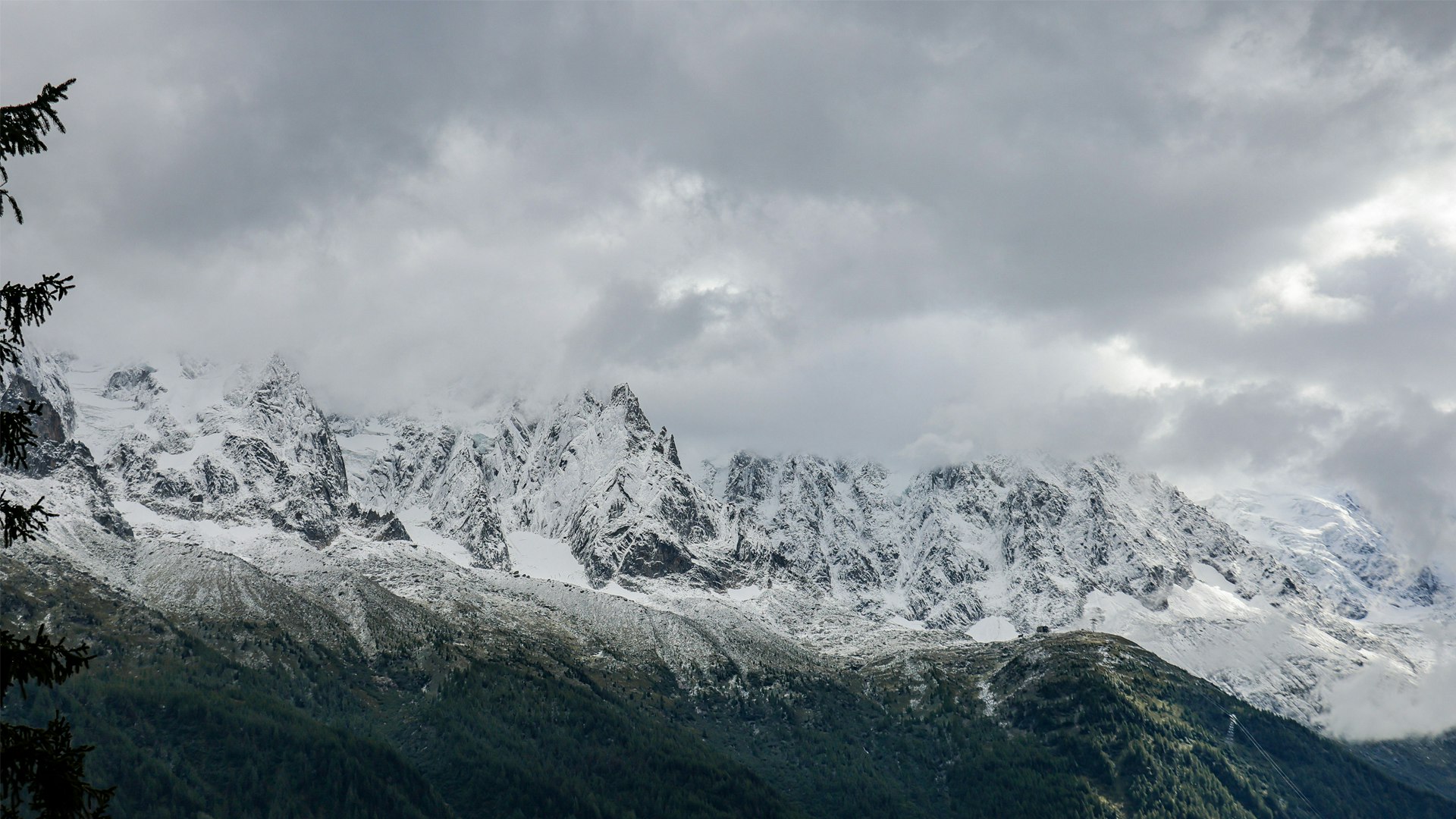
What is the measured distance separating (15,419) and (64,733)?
17.9ft

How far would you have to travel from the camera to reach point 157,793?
645 ft

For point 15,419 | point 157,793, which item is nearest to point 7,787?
point 15,419

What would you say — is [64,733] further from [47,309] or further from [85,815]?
[47,309]

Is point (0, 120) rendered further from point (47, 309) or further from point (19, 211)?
point (47, 309)

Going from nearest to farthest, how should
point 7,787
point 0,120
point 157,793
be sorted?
point 7,787 < point 0,120 < point 157,793

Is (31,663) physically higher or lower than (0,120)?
lower

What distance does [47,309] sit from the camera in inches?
797

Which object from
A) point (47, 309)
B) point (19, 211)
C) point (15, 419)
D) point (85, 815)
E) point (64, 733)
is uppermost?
point (19, 211)

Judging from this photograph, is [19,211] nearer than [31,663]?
No

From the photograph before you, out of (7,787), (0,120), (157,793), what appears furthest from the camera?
(157,793)

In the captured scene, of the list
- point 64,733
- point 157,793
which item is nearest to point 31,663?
point 64,733

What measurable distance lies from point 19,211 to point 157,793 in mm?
209201

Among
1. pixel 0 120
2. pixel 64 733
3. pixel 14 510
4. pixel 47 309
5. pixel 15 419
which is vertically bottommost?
pixel 64 733

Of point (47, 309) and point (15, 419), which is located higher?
point (47, 309)
